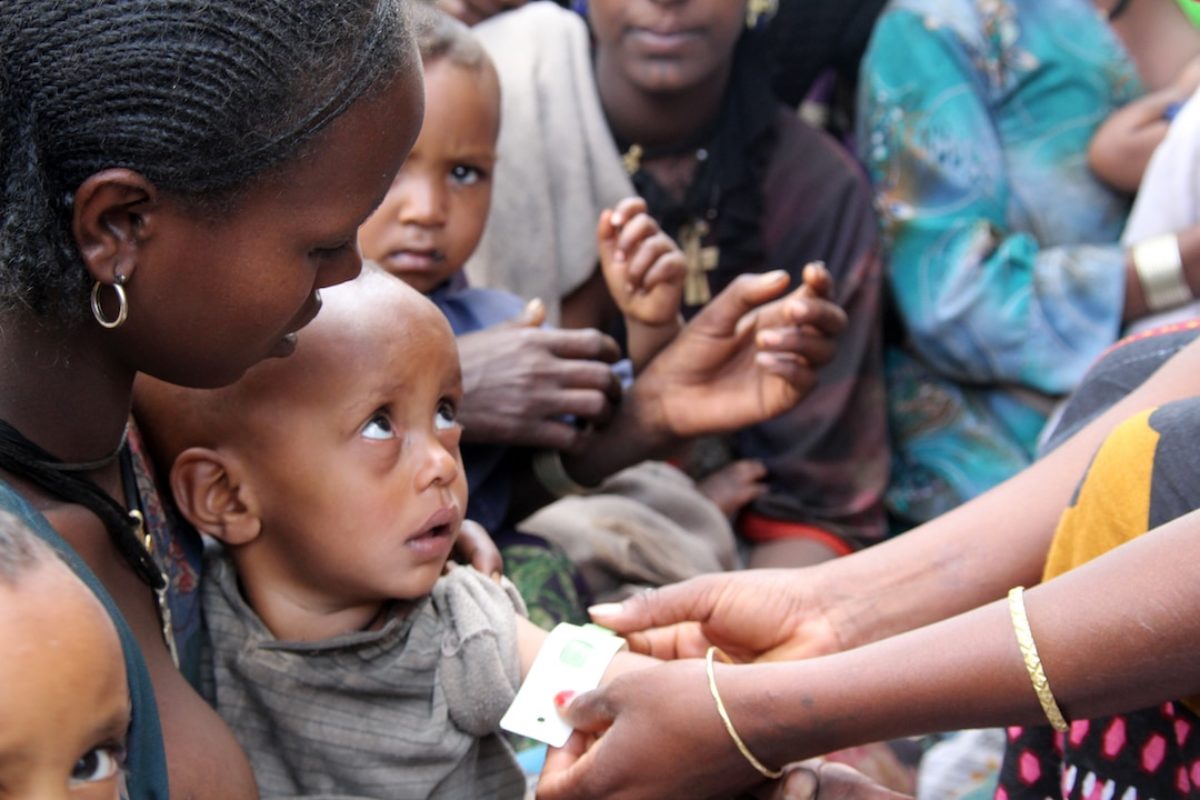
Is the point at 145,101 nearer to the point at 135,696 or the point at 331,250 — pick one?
the point at 331,250

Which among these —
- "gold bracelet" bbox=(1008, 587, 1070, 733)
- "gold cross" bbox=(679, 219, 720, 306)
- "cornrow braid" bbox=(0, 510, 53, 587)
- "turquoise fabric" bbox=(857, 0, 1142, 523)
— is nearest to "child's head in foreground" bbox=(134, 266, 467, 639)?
"cornrow braid" bbox=(0, 510, 53, 587)

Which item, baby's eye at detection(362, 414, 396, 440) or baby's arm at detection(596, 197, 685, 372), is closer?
baby's eye at detection(362, 414, 396, 440)

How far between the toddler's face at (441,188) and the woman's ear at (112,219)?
43.0 inches

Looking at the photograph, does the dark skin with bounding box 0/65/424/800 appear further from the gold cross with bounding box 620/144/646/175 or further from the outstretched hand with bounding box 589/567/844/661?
the gold cross with bounding box 620/144/646/175

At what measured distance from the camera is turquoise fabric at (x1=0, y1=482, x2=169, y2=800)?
4.31 ft

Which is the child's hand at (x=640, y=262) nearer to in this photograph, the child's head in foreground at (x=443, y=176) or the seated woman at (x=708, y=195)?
the child's head in foreground at (x=443, y=176)

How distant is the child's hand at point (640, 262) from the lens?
8.10 ft

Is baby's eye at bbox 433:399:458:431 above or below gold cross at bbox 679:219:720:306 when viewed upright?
above

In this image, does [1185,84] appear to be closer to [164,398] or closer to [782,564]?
[782,564]

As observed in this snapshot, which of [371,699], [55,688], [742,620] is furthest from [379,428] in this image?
[55,688]

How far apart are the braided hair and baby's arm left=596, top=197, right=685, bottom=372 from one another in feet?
3.42

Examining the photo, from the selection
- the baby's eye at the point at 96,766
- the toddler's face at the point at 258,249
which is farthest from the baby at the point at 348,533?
the baby's eye at the point at 96,766

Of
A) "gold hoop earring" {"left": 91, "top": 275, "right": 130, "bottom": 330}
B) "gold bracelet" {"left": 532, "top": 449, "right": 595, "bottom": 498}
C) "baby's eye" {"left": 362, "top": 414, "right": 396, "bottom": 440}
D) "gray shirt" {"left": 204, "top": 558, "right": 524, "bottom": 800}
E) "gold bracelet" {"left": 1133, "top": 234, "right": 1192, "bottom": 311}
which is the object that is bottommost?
"gold bracelet" {"left": 532, "top": 449, "right": 595, "bottom": 498}

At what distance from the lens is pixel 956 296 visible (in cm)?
336
